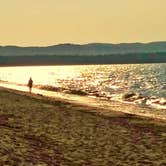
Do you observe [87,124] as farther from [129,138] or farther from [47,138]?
[47,138]

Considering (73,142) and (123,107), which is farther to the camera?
(123,107)

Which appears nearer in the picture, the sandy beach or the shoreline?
the sandy beach

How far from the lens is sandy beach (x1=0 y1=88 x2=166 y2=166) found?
69.2 ft

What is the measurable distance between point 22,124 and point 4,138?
642cm

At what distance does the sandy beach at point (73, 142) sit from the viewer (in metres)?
21.1

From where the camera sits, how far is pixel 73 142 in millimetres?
25156

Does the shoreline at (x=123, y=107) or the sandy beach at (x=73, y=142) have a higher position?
the sandy beach at (x=73, y=142)

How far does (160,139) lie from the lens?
28.5 m

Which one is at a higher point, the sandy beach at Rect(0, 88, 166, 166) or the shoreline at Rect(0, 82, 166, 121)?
the sandy beach at Rect(0, 88, 166, 166)

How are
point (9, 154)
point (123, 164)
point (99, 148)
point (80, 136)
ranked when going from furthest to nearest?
point (80, 136), point (99, 148), point (123, 164), point (9, 154)

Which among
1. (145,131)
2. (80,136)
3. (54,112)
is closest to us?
(80,136)

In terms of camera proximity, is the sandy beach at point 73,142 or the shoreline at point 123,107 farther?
the shoreline at point 123,107

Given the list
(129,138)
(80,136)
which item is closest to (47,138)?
(80,136)

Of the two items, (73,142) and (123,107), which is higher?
(73,142)
